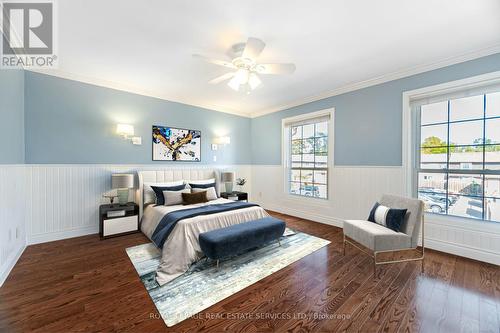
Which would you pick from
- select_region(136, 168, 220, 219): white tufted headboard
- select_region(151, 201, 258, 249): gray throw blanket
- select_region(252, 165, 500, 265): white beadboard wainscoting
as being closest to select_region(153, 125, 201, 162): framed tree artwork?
select_region(136, 168, 220, 219): white tufted headboard

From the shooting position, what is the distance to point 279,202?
5.16 m

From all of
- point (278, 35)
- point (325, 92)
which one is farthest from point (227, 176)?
point (278, 35)

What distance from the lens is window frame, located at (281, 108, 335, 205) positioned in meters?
4.13

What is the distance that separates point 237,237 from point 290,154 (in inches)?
123

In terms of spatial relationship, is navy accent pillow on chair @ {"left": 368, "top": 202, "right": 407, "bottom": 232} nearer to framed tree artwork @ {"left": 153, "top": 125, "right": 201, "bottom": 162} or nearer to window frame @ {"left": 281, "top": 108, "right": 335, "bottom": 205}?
window frame @ {"left": 281, "top": 108, "right": 335, "bottom": 205}

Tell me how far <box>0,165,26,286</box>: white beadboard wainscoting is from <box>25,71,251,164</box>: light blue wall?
519mm

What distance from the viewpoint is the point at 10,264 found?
230 cm

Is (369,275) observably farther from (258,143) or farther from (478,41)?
(258,143)

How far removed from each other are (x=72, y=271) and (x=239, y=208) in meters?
2.16

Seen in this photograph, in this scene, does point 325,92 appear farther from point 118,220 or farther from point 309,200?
point 118,220

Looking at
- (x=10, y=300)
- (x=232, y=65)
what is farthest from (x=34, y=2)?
(x=10, y=300)

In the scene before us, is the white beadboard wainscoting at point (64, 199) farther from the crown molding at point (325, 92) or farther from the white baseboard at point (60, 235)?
the crown molding at point (325, 92)

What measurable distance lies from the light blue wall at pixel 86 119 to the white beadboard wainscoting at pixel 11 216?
1.70ft

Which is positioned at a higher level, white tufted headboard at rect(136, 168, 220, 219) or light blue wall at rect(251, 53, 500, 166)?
light blue wall at rect(251, 53, 500, 166)
